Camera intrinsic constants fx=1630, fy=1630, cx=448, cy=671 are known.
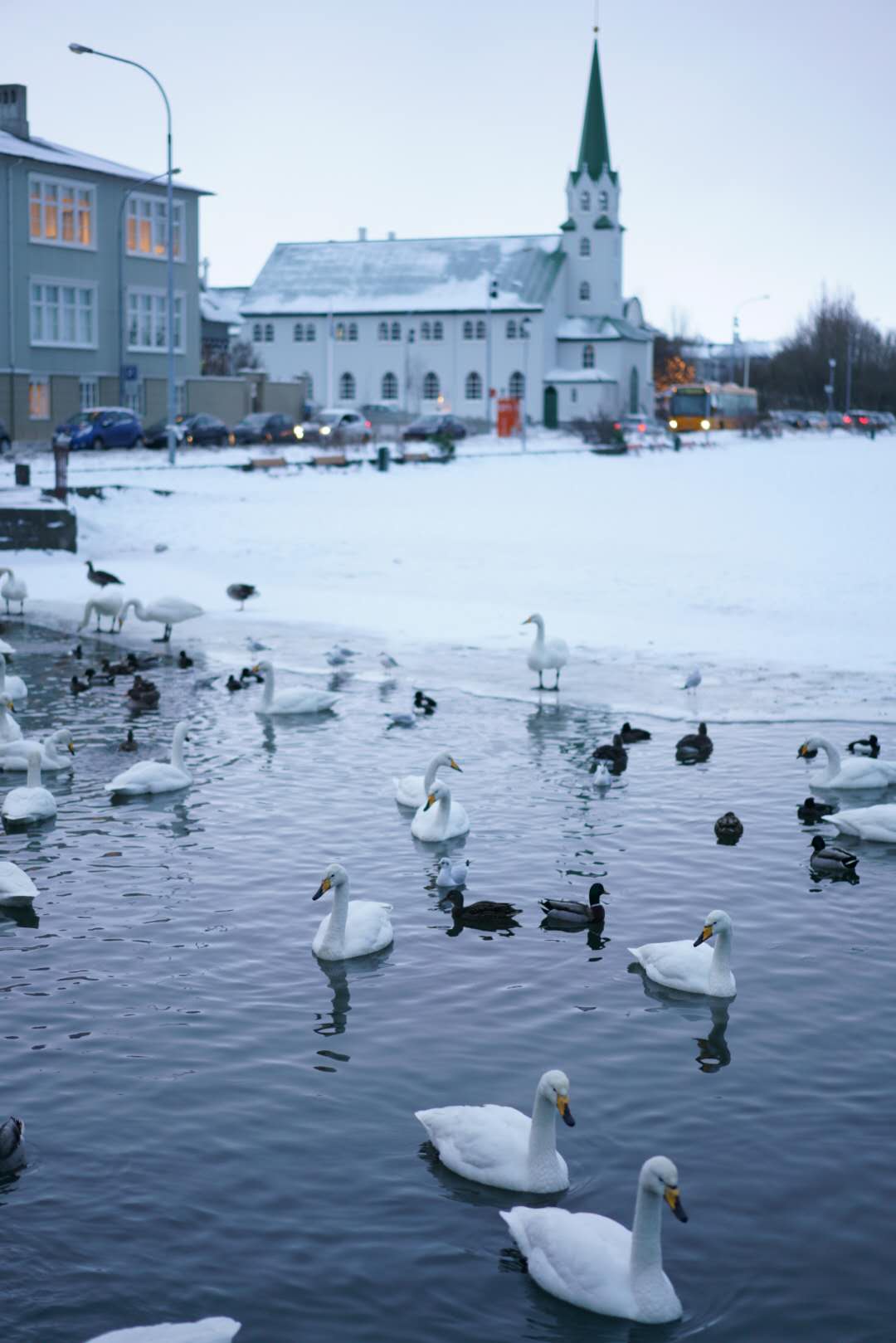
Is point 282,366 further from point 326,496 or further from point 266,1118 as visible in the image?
point 266,1118

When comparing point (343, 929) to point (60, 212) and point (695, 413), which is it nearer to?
point (60, 212)

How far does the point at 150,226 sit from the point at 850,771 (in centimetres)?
5514

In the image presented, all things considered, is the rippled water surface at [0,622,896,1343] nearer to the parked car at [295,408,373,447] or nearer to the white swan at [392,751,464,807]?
the white swan at [392,751,464,807]

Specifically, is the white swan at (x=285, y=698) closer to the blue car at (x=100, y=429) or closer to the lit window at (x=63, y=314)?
the blue car at (x=100, y=429)

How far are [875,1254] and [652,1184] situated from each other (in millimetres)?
1297

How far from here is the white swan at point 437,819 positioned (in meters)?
13.8

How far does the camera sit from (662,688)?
21.9m

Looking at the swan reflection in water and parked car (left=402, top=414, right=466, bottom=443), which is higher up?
parked car (left=402, top=414, right=466, bottom=443)

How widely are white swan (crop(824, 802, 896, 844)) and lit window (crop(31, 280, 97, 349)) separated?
5081 centimetres

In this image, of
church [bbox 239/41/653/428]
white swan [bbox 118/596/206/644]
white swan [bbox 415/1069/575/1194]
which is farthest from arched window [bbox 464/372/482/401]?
white swan [bbox 415/1069/575/1194]

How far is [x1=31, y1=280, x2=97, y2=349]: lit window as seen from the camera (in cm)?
6019

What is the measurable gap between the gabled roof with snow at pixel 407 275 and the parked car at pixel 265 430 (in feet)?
121

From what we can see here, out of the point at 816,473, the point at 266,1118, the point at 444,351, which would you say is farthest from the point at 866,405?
the point at 266,1118

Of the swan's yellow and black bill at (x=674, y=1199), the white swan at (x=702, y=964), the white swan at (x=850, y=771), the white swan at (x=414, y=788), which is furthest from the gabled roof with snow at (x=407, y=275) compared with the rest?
the swan's yellow and black bill at (x=674, y=1199)
